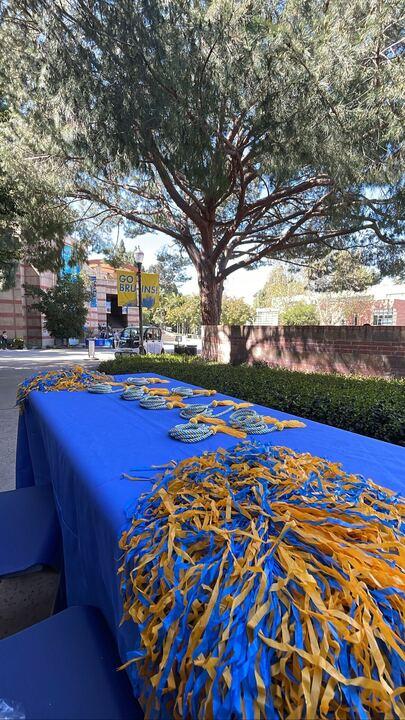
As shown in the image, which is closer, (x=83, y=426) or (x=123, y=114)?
(x=83, y=426)

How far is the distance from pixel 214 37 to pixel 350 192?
3.70 metres

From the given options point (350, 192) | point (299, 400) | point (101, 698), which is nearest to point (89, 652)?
point (101, 698)

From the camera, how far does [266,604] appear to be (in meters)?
0.69

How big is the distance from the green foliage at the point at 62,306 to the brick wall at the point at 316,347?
1886 cm

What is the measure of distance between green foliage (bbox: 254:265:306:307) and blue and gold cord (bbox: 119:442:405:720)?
1328 inches

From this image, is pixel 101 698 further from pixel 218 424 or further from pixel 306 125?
pixel 306 125

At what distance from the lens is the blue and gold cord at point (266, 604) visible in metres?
0.61

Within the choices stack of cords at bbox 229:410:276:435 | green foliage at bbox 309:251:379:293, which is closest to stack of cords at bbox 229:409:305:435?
stack of cords at bbox 229:410:276:435

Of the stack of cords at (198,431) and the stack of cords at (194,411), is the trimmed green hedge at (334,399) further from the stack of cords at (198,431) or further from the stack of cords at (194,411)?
the stack of cords at (198,431)

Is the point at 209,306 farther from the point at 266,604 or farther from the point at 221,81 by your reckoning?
the point at 266,604

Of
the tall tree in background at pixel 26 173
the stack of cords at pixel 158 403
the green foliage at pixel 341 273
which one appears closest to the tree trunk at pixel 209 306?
the tall tree in background at pixel 26 173

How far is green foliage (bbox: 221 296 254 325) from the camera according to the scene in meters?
38.8

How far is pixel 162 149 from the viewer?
634cm

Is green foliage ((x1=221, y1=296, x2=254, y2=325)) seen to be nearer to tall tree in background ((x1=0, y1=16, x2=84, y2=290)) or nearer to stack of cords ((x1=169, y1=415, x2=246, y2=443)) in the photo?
tall tree in background ((x1=0, y1=16, x2=84, y2=290))
